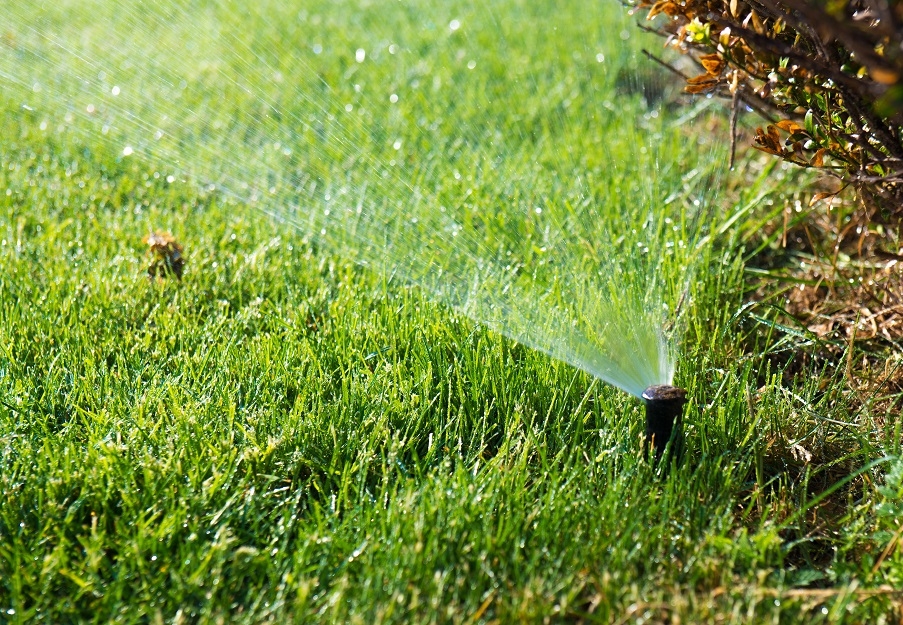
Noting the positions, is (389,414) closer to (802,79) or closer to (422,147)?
(802,79)

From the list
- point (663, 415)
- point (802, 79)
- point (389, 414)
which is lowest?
point (389, 414)

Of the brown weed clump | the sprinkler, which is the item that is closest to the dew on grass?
the sprinkler

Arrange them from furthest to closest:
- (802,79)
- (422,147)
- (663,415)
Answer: (422,147)
(802,79)
(663,415)

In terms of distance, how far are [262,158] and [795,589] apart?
2649mm

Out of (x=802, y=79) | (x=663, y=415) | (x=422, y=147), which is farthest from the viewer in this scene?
(x=422, y=147)

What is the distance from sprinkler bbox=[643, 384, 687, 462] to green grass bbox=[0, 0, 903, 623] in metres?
0.07

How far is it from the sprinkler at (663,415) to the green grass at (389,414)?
0.07 meters

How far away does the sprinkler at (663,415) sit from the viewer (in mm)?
1765

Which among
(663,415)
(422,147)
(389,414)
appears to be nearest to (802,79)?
(663,415)

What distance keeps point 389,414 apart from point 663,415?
0.61 metres

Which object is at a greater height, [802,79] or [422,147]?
[802,79]

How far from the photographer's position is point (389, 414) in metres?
2.02

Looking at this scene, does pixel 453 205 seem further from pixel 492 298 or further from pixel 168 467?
pixel 168 467

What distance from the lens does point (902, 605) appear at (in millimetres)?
1564
